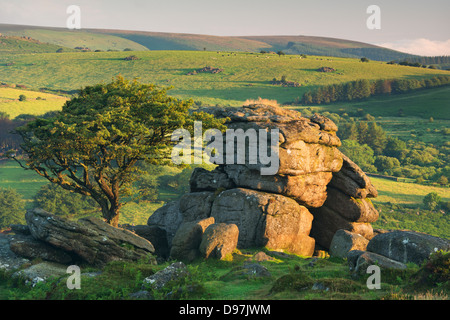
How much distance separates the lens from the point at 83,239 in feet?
85.6

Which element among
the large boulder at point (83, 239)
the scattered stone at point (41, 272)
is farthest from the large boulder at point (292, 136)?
the scattered stone at point (41, 272)

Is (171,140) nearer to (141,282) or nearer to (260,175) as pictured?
(260,175)

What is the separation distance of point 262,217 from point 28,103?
161206 mm

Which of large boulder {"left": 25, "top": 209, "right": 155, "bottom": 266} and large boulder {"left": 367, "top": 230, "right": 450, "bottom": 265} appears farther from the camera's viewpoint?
large boulder {"left": 367, "top": 230, "right": 450, "bottom": 265}

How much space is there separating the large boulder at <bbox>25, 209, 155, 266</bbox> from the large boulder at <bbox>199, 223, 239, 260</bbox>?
4331mm

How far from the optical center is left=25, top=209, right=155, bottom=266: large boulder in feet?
84.3

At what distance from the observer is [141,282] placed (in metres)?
20.3

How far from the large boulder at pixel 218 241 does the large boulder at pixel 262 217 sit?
371cm

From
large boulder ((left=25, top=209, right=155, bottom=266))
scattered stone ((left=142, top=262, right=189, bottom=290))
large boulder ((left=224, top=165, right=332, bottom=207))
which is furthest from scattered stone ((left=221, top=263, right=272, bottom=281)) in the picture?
large boulder ((left=224, top=165, right=332, bottom=207))

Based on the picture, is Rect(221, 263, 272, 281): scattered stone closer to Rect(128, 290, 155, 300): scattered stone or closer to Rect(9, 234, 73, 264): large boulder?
Rect(128, 290, 155, 300): scattered stone

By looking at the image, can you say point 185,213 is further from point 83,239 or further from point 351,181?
point 351,181

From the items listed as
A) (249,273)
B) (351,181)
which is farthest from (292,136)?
(249,273)

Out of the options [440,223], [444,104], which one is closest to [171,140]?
[440,223]

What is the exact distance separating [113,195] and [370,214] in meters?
23.3
